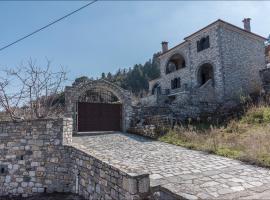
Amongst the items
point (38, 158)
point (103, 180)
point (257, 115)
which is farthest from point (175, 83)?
point (103, 180)

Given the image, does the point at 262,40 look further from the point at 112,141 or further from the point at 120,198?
the point at 120,198

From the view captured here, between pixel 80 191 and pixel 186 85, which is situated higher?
pixel 186 85

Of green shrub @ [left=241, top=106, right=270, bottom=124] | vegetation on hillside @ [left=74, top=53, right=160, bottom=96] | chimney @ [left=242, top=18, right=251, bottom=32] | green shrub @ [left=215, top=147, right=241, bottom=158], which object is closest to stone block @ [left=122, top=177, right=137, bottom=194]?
green shrub @ [left=215, top=147, right=241, bottom=158]

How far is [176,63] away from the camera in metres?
26.4

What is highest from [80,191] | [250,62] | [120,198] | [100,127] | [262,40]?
[262,40]

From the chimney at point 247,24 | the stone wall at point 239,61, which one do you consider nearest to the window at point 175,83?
the stone wall at point 239,61

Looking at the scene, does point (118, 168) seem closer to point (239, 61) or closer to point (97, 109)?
point (97, 109)

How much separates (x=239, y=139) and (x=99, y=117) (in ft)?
22.5

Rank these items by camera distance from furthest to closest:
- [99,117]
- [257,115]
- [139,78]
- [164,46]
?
1. [139,78]
2. [164,46]
3. [99,117]
4. [257,115]

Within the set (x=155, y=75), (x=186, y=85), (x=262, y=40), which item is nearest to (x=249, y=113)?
(x=186, y=85)

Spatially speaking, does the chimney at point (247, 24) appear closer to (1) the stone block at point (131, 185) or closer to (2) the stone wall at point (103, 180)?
(2) the stone wall at point (103, 180)

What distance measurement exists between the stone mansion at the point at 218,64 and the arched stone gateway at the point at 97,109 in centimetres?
517

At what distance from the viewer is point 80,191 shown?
720 cm

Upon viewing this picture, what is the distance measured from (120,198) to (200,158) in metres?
2.95
